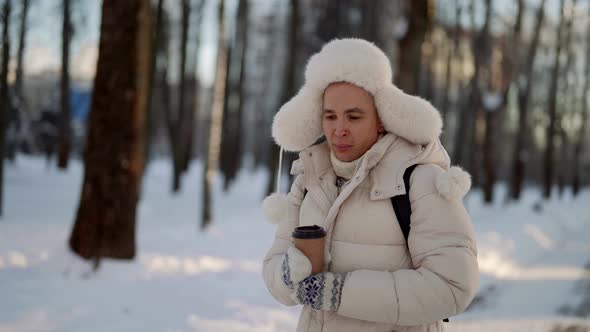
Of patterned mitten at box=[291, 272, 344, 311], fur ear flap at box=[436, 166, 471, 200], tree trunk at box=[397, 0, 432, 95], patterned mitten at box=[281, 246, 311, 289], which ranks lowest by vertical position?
patterned mitten at box=[291, 272, 344, 311]

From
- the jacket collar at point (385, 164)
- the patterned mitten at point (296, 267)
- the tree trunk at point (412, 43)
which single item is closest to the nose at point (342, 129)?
the jacket collar at point (385, 164)

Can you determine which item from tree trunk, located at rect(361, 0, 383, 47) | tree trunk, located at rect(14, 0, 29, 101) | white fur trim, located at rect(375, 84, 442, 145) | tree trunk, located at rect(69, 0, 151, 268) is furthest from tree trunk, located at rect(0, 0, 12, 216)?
tree trunk, located at rect(361, 0, 383, 47)

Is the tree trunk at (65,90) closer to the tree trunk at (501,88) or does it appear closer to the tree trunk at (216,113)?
the tree trunk at (216,113)

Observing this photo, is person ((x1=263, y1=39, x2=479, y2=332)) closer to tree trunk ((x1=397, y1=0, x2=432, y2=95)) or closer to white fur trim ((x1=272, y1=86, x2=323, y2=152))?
white fur trim ((x1=272, y1=86, x2=323, y2=152))

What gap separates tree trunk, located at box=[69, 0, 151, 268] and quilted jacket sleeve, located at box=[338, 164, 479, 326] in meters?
4.75

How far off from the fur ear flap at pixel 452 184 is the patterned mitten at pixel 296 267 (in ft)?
1.86

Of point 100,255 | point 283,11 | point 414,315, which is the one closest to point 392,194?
point 414,315

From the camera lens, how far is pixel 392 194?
185cm

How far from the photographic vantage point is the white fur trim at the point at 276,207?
2.12 metres

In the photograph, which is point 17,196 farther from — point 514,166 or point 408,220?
point 514,166

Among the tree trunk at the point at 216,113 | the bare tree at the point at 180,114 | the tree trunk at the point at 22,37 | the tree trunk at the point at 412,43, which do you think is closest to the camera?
the tree trunk at the point at 412,43

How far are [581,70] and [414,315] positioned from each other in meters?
36.0

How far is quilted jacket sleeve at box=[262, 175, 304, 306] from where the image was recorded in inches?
78.0

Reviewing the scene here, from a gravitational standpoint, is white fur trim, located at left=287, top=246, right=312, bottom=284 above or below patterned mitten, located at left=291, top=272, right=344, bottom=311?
above
